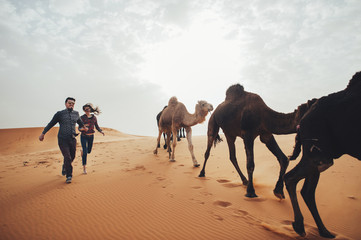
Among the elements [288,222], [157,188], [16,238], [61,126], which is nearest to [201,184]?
[157,188]

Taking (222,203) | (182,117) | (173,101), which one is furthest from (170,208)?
(173,101)

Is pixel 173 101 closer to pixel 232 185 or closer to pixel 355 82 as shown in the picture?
pixel 232 185

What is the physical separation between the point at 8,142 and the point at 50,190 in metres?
26.6

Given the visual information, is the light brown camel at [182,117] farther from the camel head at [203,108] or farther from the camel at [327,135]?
the camel at [327,135]

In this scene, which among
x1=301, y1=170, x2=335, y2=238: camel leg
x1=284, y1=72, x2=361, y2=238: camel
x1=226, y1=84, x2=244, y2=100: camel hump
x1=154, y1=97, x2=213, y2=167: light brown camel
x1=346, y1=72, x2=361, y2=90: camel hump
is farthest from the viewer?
x1=154, y1=97, x2=213, y2=167: light brown camel

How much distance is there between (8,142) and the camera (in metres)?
23.2

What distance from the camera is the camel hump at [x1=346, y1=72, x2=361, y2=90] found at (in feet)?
7.85

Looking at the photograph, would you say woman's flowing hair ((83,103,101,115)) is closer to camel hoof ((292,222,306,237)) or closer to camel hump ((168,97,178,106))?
camel hump ((168,97,178,106))

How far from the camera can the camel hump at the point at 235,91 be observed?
5.02m

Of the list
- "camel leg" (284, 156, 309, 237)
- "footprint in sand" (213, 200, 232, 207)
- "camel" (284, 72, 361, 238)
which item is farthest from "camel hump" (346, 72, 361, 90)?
"footprint in sand" (213, 200, 232, 207)

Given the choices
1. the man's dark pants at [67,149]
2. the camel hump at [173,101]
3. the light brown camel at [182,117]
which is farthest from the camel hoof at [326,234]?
the camel hump at [173,101]

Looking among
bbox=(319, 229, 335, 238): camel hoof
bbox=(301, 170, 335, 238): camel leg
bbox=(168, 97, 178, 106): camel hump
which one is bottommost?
bbox=(319, 229, 335, 238): camel hoof

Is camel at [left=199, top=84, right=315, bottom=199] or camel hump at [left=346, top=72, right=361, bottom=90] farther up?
camel hump at [left=346, top=72, right=361, bottom=90]

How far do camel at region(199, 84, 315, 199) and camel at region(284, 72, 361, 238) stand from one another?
1.40 feet
